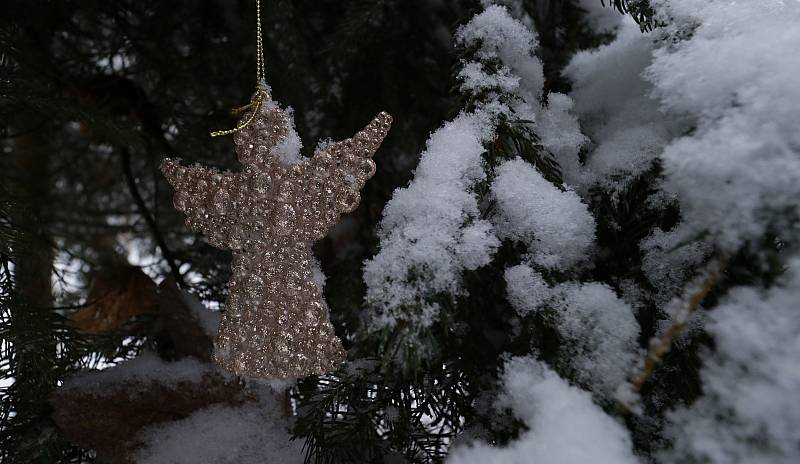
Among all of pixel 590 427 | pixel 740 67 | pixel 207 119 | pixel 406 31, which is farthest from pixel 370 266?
pixel 207 119

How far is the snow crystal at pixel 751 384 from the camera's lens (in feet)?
1.14

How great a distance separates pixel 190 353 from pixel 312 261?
11.0 inches

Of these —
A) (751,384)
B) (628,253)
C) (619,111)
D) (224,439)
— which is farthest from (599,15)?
(224,439)

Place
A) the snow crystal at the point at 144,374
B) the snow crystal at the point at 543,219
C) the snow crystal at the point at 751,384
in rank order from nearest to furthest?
the snow crystal at the point at 751,384
the snow crystal at the point at 543,219
the snow crystal at the point at 144,374

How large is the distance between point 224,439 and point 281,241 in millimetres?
255

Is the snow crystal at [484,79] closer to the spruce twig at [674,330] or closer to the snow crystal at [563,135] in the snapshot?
the snow crystal at [563,135]

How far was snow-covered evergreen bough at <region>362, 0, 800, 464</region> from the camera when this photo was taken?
0.37m

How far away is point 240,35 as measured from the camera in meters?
0.95

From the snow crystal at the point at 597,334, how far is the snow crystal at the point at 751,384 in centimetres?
5

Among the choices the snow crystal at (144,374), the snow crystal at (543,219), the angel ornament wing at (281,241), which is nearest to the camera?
the snow crystal at (543,219)

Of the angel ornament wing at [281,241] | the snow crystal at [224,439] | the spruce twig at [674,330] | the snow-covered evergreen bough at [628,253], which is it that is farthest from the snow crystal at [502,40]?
the snow crystal at [224,439]

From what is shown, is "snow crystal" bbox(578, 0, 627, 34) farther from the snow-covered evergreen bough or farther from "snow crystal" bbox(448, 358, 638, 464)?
"snow crystal" bbox(448, 358, 638, 464)

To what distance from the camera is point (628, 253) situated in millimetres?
490

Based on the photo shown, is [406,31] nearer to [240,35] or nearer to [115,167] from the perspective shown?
[240,35]
